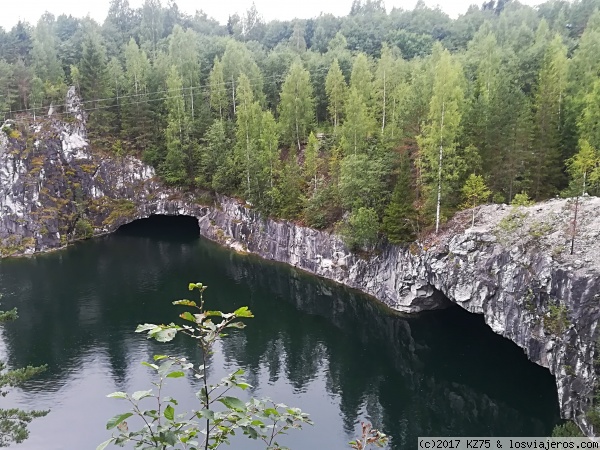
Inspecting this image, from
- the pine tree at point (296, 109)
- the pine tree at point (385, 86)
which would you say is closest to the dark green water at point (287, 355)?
the pine tree at point (296, 109)

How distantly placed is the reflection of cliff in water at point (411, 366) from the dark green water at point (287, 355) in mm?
83

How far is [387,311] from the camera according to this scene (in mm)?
Result: 36969

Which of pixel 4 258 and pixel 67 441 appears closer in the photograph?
pixel 67 441

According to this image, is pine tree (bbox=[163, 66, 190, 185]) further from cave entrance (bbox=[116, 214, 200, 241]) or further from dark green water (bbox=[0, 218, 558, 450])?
dark green water (bbox=[0, 218, 558, 450])

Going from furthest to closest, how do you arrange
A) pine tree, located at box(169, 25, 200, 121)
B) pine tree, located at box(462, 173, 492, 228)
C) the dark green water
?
1. pine tree, located at box(169, 25, 200, 121)
2. pine tree, located at box(462, 173, 492, 228)
3. the dark green water

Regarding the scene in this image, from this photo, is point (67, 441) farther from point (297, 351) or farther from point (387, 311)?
point (387, 311)

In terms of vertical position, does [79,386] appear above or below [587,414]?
below

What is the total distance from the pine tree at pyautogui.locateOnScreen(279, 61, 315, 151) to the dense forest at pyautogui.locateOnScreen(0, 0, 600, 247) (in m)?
0.15

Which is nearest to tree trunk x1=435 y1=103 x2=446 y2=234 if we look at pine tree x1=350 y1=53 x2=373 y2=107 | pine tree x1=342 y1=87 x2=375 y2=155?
pine tree x1=342 y1=87 x2=375 y2=155

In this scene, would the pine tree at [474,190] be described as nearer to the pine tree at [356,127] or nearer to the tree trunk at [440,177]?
the tree trunk at [440,177]

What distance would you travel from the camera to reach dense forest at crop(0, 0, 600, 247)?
3362 centimetres

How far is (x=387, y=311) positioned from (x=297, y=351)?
825cm

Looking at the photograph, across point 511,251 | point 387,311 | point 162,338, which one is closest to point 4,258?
point 387,311

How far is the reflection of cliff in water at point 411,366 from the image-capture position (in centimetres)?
2530
